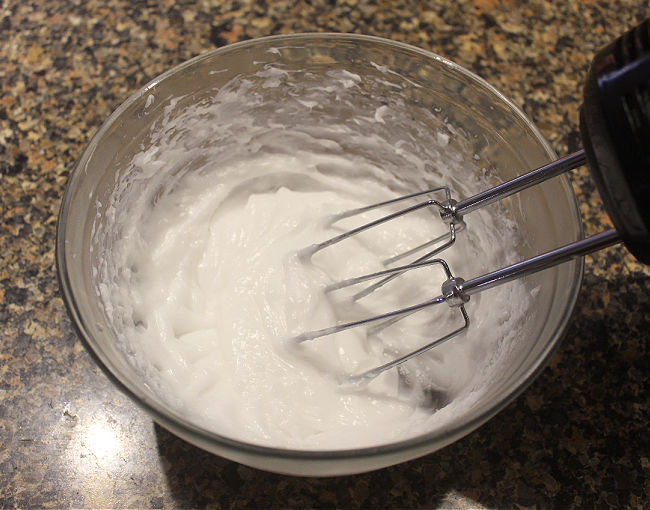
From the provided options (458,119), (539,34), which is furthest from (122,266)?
(539,34)

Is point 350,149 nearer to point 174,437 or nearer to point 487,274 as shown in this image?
point 487,274

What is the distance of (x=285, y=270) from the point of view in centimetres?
95

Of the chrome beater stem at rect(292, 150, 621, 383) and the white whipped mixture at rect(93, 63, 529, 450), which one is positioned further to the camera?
the white whipped mixture at rect(93, 63, 529, 450)

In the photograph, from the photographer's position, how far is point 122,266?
879 millimetres

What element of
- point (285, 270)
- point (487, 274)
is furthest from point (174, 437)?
point (487, 274)

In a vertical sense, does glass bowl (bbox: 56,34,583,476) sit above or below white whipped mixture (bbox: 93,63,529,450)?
above

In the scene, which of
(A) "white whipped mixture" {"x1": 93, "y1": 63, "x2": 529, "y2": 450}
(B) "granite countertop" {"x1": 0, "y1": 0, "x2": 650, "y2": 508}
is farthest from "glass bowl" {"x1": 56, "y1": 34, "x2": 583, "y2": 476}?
(B) "granite countertop" {"x1": 0, "y1": 0, "x2": 650, "y2": 508}

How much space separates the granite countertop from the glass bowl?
0.15 m

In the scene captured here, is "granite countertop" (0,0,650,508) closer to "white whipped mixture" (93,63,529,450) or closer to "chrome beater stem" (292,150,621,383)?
"white whipped mixture" (93,63,529,450)

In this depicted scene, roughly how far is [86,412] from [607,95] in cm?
79

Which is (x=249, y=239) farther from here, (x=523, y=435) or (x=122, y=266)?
(x=523, y=435)

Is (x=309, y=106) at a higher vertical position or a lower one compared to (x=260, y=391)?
higher

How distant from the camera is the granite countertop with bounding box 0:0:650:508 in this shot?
0.78m

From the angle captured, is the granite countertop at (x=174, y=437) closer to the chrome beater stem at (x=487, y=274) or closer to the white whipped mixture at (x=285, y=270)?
the white whipped mixture at (x=285, y=270)
